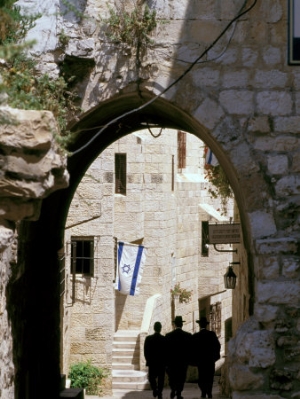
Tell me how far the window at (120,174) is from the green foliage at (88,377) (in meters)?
4.63

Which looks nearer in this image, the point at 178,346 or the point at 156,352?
the point at 178,346

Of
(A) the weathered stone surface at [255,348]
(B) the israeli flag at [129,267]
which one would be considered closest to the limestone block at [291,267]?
(A) the weathered stone surface at [255,348]

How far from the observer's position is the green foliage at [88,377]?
1786 cm

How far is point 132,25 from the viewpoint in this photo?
28.0 ft

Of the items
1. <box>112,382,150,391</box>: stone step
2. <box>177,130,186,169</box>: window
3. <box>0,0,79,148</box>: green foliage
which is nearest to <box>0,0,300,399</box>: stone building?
<box>0,0,79,148</box>: green foliage

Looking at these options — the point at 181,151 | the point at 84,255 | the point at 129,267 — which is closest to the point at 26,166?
the point at 84,255

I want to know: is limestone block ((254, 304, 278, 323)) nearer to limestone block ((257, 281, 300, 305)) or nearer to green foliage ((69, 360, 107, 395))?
limestone block ((257, 281, 300, 305))

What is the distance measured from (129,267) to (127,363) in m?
1.82

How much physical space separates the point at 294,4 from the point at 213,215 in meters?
18.3

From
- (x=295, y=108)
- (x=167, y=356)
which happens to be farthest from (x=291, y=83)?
(x=167, y=356)

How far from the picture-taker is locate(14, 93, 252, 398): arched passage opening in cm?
893

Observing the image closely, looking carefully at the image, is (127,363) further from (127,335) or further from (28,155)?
(28,155)

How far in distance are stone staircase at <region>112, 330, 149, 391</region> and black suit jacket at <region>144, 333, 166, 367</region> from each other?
4.93m

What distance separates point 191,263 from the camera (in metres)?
26.3
